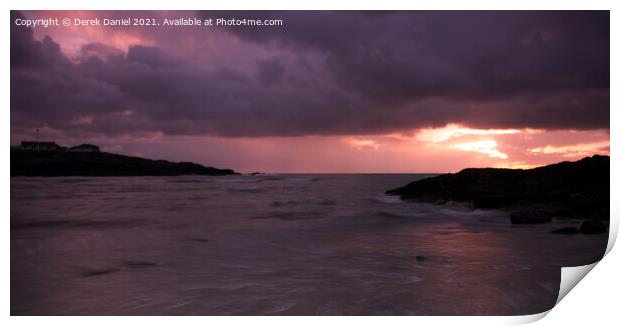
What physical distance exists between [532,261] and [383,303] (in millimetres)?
3804

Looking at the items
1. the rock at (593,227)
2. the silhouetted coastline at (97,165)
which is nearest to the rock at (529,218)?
the rock at (593,227)

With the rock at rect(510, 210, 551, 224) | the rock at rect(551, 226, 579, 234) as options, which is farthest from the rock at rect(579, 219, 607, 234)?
the rock at rect(510, 210, 551, 224)

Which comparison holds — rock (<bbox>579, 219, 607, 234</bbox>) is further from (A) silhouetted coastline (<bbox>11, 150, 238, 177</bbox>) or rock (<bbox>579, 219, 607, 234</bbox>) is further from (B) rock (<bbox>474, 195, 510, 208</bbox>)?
(A) silhouetted coastline (<bbox>11, 150, 238, 177</bbox>)

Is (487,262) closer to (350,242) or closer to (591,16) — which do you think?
(350,242)

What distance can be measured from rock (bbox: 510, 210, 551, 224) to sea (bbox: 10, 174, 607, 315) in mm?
345

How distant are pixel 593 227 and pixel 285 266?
24.1ft

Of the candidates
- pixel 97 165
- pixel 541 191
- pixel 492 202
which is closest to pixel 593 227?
pixel 492 202

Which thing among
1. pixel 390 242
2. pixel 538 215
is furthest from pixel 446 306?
pixel 538 215

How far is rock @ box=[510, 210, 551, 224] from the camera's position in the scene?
11.9 meters

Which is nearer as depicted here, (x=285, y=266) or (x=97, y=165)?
(x=285, y=266)

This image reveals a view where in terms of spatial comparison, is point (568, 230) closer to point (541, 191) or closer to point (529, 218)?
point (529, 218)

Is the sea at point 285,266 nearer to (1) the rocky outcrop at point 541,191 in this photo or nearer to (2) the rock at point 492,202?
(1) the rocky outcrop at point 541,191

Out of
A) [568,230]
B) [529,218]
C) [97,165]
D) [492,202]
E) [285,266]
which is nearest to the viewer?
[285,266]

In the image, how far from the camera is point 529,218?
12.1 meters
